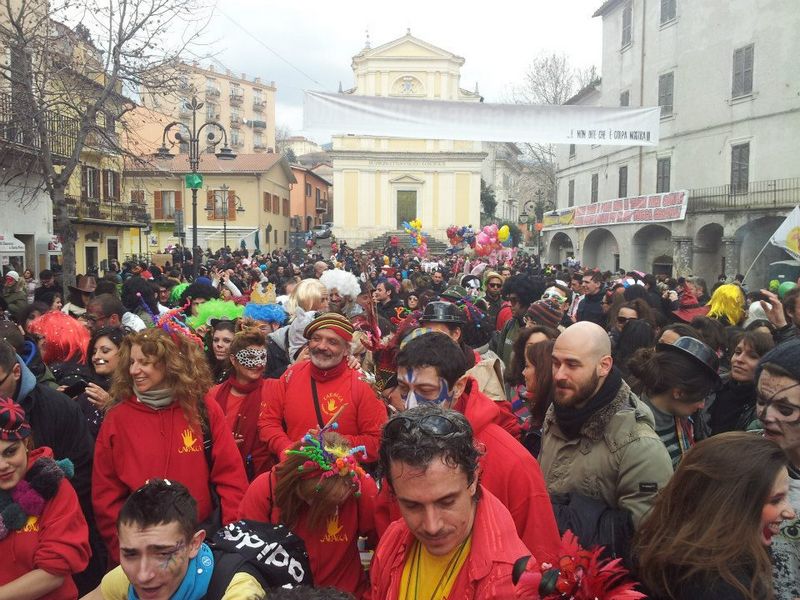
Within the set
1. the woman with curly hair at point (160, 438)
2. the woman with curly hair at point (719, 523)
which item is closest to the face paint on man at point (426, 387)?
the woman with curly hair at point (719, 523)

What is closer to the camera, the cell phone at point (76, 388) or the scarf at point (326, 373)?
the scarf at point (326, 373)

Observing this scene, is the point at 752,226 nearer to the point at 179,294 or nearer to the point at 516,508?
the point at 179,294

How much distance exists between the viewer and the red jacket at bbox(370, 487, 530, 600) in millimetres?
1946

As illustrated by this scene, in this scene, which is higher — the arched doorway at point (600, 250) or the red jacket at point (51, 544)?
the arched doorway at point (600, 250)

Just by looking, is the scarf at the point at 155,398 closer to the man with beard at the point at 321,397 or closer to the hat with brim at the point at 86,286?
the man with beard at the point at 321,397

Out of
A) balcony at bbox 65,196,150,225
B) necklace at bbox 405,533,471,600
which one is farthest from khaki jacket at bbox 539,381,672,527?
balcony at bbox 65,196,150,225

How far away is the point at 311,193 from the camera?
74.6 m

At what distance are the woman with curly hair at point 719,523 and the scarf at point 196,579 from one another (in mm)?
1532

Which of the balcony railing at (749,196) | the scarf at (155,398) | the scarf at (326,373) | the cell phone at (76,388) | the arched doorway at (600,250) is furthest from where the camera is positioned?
the arched doorway at (600,250)

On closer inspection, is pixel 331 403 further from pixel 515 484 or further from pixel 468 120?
pixel 468 120

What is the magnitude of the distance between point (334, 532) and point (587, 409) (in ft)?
4.03

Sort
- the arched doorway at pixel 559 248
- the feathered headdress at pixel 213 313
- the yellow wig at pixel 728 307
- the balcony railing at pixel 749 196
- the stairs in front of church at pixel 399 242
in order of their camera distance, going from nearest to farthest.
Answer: the feathered headdress at pixel 213 313
the yellow wig at pixel 728 307
the balcony railing at pixel 749 196
the arched doorway at pixel 559 248
the stairs in front of church at pixel 399 242

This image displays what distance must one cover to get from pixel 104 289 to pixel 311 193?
67865 mm

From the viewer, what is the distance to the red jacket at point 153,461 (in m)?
3.28
